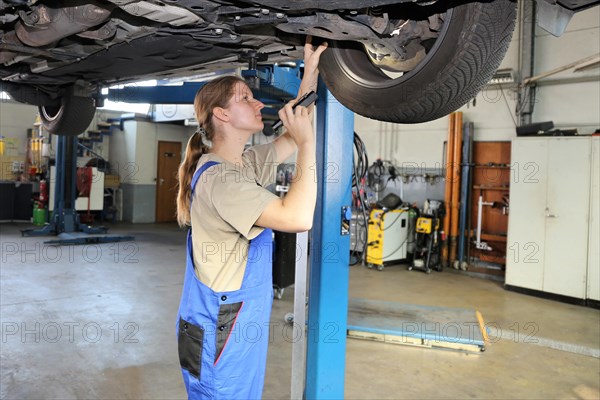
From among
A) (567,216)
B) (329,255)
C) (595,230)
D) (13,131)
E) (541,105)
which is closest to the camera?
(329,255)

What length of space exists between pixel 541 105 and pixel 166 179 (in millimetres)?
7747

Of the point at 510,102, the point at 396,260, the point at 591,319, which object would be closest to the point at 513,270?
the point at 591,319

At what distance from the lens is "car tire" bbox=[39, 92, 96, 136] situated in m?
3.02

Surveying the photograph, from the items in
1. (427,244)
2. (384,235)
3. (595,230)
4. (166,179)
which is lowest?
(427,244)

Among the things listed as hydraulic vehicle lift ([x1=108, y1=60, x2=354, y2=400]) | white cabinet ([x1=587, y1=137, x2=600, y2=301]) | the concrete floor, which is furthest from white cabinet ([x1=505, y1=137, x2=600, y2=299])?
hydraulic vehicle lift ([x1=108, y1=60, x2=354, y2=400])

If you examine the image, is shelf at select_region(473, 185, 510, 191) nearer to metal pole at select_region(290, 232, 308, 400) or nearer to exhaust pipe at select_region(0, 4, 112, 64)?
metal pole at select_region(290, 232, 308, 400)

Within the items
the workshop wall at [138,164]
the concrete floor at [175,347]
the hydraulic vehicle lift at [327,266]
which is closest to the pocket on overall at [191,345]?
the hydraulic vehicle lift at [327,266]

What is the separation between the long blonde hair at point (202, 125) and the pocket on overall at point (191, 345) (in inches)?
13.5

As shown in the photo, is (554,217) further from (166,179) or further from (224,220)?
(166,179)

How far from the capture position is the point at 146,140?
10297mm

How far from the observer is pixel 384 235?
624 cm

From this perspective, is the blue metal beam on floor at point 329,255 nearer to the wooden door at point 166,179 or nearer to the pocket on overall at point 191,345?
the pocket on overall at point 191,345

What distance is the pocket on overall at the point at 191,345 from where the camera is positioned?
1.35 meters

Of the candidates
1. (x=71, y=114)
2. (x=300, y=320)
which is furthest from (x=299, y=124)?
(x=71, y=114)
